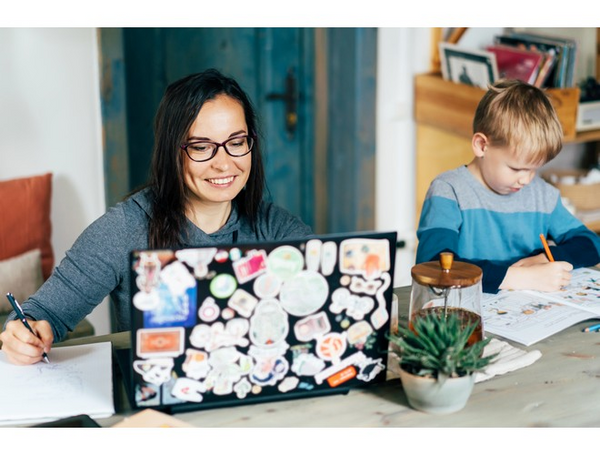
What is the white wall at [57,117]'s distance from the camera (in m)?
2.89

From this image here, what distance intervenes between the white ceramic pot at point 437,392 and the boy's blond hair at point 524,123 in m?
0.82

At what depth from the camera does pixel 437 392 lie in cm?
130

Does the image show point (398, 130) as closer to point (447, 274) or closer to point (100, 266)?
point (100, 266)

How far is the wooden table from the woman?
385mm

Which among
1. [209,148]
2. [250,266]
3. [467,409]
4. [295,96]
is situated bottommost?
[467,409]

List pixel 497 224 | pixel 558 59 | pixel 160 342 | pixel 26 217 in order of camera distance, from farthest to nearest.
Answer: pixel 558 59 → pixel 26 217 → pixel 497 224 → pixel 160 342

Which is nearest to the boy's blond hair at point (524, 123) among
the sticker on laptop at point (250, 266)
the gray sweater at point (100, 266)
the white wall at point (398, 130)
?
the gray sweater at point (100, 266)

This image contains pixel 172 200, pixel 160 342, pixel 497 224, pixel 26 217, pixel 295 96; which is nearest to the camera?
pixel 160 342

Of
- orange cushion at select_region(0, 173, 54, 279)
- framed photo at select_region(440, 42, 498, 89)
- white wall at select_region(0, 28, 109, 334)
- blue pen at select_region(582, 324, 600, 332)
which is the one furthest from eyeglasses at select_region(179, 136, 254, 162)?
framed photo at select_region(440, 42, 498, 89)

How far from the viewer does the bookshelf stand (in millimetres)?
3152

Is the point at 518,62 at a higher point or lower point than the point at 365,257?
higher

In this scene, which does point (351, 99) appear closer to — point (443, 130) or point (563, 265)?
point (443, 130)

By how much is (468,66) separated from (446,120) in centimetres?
25

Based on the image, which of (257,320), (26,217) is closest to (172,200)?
(257,320)
